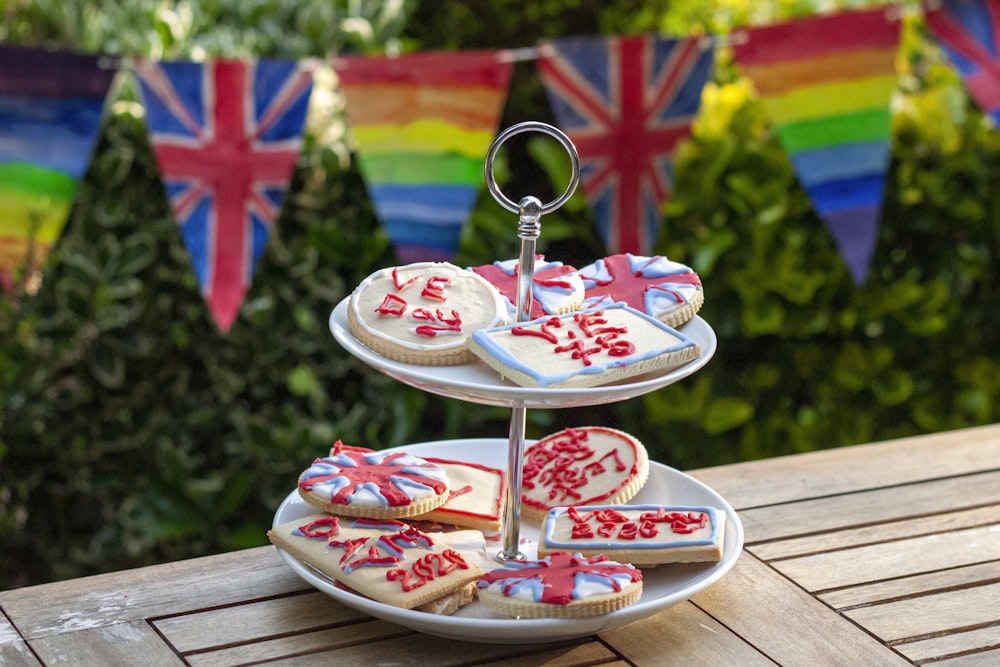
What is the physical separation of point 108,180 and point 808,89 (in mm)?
1318

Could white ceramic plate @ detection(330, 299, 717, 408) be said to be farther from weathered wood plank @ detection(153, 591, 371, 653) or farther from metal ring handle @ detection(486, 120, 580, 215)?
weathered wood plank @ detection(153, 591, 371, 653)

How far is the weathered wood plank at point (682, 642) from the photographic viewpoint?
1.19 meters

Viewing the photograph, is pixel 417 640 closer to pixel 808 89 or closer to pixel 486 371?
pixel 486 371

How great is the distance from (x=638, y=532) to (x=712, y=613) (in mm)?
111

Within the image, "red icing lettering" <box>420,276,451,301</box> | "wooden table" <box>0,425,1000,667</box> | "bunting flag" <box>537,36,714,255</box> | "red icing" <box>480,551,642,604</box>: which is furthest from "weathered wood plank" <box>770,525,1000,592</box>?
"bunting flag" <box>537,36,714,255</box>

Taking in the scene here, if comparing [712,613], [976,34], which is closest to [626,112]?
[976,34]

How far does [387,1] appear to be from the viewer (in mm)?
2715

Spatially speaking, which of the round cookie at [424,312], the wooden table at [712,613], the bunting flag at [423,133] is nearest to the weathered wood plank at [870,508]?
the wooden table at [712,613]

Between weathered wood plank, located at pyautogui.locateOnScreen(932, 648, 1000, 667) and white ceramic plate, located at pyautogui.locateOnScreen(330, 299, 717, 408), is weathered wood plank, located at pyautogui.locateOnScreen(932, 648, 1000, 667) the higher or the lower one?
the lower one

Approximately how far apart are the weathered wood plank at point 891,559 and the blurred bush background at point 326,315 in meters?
1.25

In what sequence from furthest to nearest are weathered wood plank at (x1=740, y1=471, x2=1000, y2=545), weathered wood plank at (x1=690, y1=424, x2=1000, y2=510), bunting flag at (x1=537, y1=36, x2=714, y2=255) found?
bunting flag at (x1=537, y1=36, x2=714, y2=255) → weathered wood plank at (x1=690, y1=424, x2=1000, y2=510) → weathered wood plank at (x1=740, y1=471, x2=1000, y2=545)

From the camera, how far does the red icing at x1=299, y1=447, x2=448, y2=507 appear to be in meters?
1.30

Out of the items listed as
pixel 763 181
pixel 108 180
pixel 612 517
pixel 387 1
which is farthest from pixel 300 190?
pixel 612 517

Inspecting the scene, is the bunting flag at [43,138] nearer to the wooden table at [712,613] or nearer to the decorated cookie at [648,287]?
the wooden table at [712,613]
